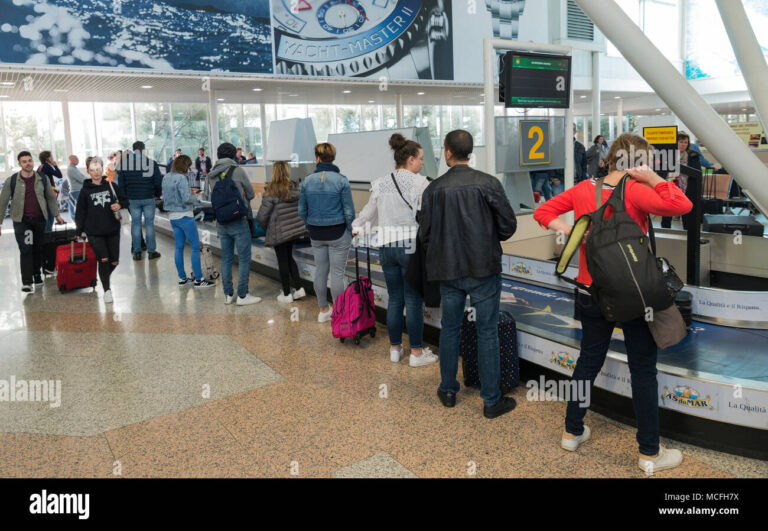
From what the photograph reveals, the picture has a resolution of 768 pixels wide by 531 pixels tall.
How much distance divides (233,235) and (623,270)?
473cm

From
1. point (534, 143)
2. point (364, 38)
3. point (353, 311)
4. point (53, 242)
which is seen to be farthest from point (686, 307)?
point (364, 38)

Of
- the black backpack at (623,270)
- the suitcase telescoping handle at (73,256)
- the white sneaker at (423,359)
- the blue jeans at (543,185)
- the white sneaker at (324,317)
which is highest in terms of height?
the blue jeans at (543,185)

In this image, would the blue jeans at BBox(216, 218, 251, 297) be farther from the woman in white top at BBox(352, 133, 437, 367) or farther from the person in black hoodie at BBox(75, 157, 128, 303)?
the woman in white top at BBox(352, 133, 437, 367)

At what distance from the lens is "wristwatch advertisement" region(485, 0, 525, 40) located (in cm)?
1770

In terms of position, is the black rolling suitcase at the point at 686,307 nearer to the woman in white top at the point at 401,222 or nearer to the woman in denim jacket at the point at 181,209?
the woman in white top at the point at 401,222

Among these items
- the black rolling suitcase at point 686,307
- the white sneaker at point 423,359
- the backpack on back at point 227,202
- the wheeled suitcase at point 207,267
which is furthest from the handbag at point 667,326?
the wheeled suitcase at point 207,267

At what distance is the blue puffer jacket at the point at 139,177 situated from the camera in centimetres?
912

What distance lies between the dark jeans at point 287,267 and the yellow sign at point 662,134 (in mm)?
4520

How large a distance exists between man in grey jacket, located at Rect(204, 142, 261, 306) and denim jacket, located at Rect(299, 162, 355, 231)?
4.66ft

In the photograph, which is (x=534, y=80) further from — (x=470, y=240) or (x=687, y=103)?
(x=470, y=240)

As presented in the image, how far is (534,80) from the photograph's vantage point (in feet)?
22.2

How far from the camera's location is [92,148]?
19109mm

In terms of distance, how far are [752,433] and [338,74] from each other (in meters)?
13.6

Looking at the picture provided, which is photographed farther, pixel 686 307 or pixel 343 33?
pixel 343 33
